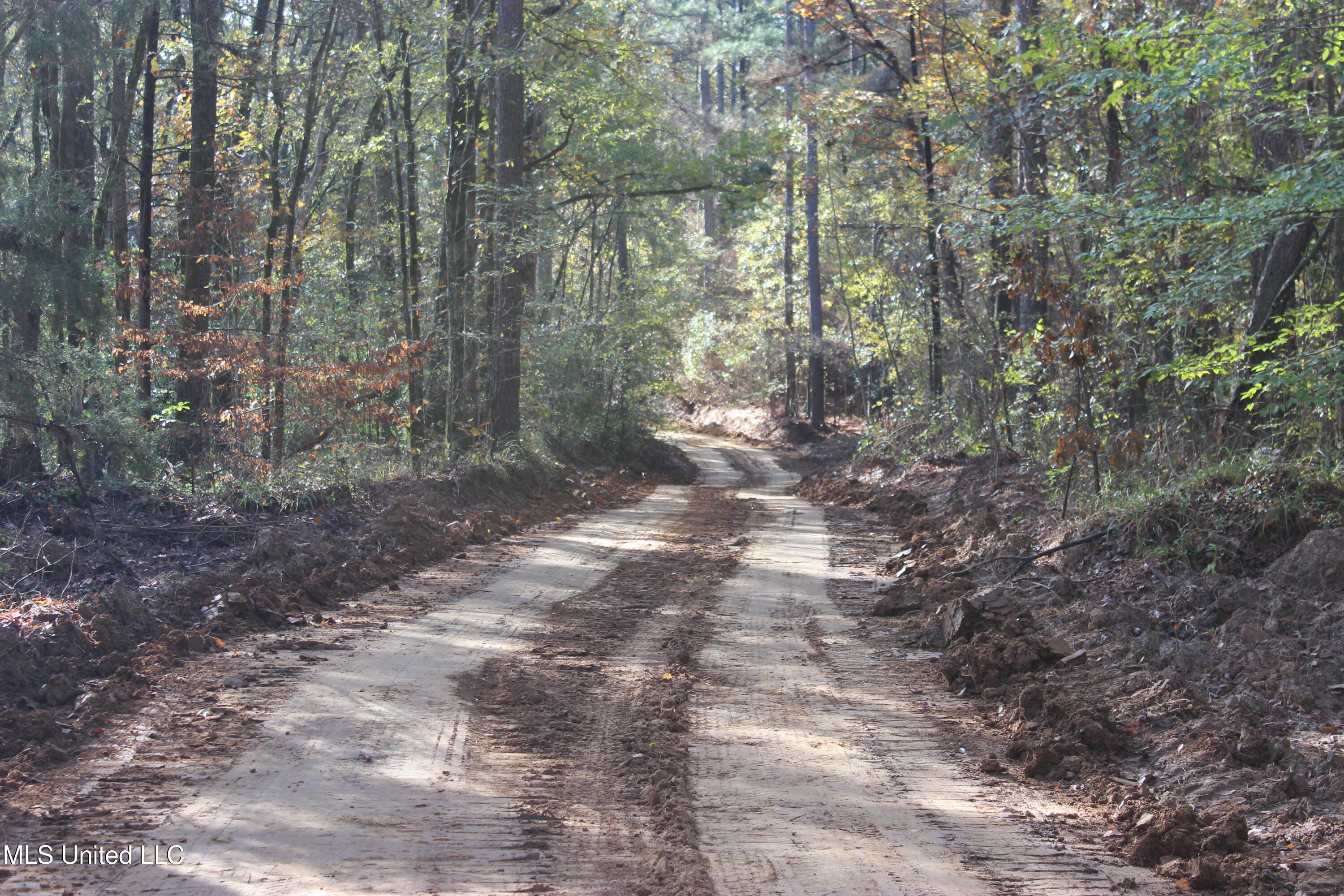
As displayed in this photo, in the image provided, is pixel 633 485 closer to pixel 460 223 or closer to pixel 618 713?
pixel 460 223

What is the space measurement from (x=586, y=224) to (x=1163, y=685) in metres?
20.0

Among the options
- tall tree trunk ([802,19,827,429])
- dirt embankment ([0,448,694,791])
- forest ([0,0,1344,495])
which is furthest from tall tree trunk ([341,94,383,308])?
tall tree trunk ([802,19,827,429])

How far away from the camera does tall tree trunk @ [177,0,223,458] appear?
13891 millimetres

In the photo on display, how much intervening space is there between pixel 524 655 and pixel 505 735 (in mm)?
1395

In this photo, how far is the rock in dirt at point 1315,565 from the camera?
6.14 meters

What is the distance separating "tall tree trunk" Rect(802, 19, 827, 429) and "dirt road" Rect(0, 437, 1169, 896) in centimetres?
1937

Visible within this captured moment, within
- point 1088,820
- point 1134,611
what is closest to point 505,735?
point 1088,820

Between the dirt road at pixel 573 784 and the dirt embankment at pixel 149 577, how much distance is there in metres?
0.40

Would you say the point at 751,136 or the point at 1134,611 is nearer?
the point at 1134,611

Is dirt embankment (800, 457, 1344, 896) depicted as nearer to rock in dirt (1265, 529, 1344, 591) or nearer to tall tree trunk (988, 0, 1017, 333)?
rock in dirt (1265, 529, 1344, 591)

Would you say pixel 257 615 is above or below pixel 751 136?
below

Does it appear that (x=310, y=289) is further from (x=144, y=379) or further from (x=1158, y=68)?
(x=1158, y=68)

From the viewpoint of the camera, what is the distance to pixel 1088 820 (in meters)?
4.05

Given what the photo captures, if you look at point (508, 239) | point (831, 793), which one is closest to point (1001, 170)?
point (508, 239)
